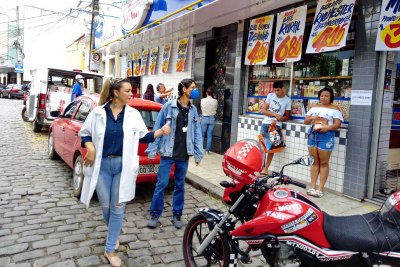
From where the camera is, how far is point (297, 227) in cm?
234

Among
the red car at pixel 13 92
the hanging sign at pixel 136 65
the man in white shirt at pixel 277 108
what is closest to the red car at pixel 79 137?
the man in white shirt at pixel 277 108

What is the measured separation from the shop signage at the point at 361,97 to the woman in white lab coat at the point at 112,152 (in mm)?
3779

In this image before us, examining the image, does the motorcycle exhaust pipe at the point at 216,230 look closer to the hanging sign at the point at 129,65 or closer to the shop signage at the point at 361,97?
the shop signage at the point at 361,97

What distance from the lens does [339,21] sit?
518 cm

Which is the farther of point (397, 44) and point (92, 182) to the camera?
point (397, 44)

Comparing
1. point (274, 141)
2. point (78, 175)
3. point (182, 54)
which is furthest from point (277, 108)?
point (182, 54)

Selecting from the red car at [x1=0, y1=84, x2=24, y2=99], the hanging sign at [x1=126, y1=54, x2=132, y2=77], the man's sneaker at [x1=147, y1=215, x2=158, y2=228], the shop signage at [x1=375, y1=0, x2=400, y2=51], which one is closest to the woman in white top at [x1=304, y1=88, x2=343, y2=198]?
the shop signage at [x1=375, y1=0, x2=400, y2=51]

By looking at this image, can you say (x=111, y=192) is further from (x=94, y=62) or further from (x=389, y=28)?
(x=94, y=62)

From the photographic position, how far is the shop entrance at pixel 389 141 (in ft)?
16.5

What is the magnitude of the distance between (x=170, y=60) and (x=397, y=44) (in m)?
7.92

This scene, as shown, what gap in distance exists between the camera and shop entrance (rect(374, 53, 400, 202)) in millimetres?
5027

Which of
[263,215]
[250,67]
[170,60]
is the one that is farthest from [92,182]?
[170,60]

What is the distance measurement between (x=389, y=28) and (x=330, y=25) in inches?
37.7

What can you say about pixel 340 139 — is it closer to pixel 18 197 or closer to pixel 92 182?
pixel 92 182
